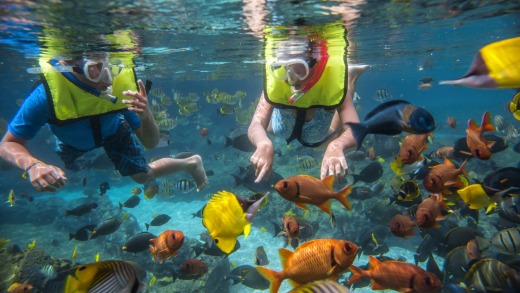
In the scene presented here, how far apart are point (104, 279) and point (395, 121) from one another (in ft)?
9.34

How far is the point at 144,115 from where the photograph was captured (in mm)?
5496

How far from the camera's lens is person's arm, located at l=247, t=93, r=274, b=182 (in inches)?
150

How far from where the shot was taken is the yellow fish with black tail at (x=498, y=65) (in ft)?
6.47

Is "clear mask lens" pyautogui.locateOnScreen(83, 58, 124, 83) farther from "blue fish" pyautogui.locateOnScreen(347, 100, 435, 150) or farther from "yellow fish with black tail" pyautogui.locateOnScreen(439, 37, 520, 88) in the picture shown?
"yellow fish with black tail" pyautogui.locateOnScreen(439, 37, 520, 88)

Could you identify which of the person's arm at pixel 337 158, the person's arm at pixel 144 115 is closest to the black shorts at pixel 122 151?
the person's arm at pixel 144 115

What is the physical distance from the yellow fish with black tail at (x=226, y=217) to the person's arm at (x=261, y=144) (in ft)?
1.27

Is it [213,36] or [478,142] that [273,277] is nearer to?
[478,142]

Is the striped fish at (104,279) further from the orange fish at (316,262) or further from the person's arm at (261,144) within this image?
the person's arm at (261,144)

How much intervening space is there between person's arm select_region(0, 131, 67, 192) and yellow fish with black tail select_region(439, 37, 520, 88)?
16.0 ft

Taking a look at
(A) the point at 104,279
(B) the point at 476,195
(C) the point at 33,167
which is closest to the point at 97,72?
(C) the point at 33,167

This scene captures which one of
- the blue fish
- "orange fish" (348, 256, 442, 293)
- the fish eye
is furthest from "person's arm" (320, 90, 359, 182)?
the fish eye

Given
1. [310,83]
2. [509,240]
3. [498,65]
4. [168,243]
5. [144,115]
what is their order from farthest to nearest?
[144,115] < [310,83] < [168,243] < [509,240] < [498,65]

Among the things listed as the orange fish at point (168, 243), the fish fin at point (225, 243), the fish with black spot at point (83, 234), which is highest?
the fish fin at point (225, 243)

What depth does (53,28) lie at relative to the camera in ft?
25.1
